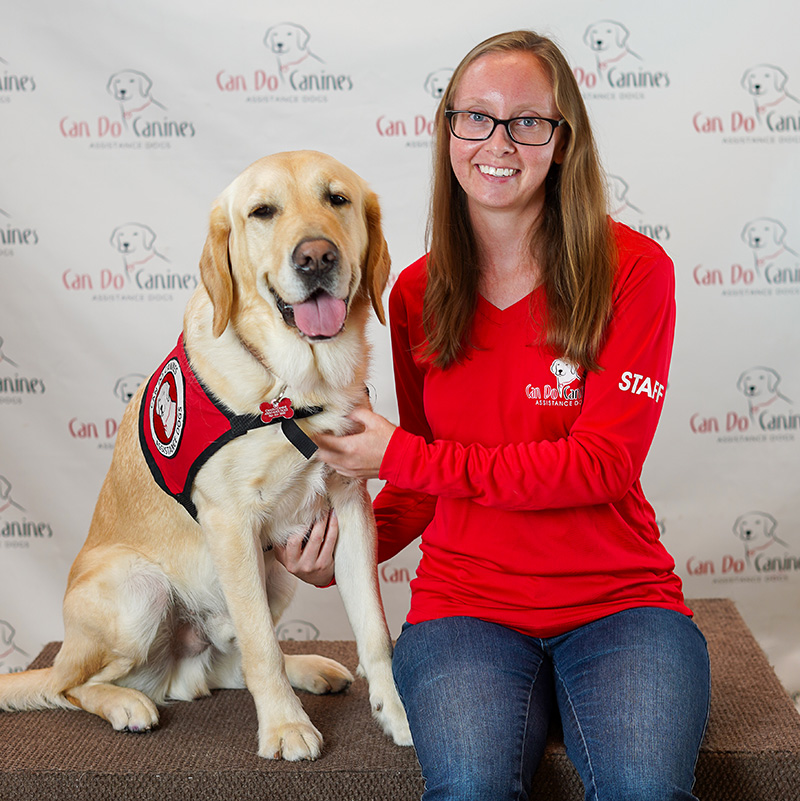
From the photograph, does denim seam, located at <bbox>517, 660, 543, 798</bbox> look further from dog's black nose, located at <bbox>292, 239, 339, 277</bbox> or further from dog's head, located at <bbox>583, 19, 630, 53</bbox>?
dog's head, located at <bbox>583, 19, 630, 53</bbox>

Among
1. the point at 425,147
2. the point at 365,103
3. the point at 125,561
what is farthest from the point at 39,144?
the point at 125,561

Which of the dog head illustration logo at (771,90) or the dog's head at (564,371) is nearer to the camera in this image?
the dog's head at (564,371)

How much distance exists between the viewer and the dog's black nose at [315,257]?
5.43 feet

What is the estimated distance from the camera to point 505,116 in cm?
177

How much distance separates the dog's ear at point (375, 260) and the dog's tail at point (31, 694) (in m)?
1.16

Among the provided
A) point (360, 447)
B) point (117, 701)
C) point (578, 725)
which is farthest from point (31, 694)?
point (578, 725)

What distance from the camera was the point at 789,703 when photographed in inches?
77.9

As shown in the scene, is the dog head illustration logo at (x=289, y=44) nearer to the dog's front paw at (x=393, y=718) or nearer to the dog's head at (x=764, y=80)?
the dog's head at (x=764, y=80)

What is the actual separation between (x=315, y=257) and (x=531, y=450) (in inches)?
22.3

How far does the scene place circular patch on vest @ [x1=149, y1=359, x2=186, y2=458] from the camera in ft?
6.01

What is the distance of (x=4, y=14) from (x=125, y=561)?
2220mm

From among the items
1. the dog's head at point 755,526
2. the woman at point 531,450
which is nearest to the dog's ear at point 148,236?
the woman at point 531,450

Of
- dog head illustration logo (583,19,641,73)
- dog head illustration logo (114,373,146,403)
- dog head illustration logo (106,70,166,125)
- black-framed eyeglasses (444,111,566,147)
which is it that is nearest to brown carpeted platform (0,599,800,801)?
black-framed eyeglasses (444,111,566,147)

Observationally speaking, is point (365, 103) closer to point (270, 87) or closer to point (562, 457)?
point (270, 87)
